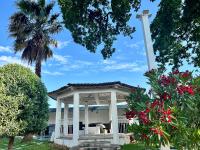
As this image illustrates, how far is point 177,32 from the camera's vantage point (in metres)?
15.6

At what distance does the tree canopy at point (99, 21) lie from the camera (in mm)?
12812

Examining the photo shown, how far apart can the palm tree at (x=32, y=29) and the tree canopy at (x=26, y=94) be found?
470 inches

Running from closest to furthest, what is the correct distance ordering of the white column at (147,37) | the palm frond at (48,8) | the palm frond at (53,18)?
1. the white column at (147,37)
2. the palm frond at (48,8)
3. the palm frond at (53,18)

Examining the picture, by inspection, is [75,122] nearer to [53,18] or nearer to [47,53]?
[47,53]

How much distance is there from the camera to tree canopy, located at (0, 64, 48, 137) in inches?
495

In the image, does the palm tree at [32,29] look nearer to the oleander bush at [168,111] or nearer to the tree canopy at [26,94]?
the tree canopy at [26,94]

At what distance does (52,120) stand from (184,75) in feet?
92.6

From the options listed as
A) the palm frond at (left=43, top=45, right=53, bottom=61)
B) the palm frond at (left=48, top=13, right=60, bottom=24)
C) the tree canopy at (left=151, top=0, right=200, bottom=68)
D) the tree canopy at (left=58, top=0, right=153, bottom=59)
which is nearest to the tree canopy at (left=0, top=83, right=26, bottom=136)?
the tree canopy at (left=58, top=0, right=153, bottom=59)

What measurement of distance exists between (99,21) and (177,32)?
4.30 meters

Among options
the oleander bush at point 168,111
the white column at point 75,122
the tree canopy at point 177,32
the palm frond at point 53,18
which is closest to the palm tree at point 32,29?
the palm frond at point 53,18

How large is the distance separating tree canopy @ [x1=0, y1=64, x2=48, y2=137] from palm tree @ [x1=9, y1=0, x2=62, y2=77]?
39.2 ft

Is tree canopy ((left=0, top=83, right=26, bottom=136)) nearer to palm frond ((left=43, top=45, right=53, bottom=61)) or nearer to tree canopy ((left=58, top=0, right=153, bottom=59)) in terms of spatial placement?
tree canopy ((left=58, top=0, right=153, bottom=59))

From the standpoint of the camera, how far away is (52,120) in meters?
34.9

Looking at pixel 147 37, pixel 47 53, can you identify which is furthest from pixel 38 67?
pixel 147 37
